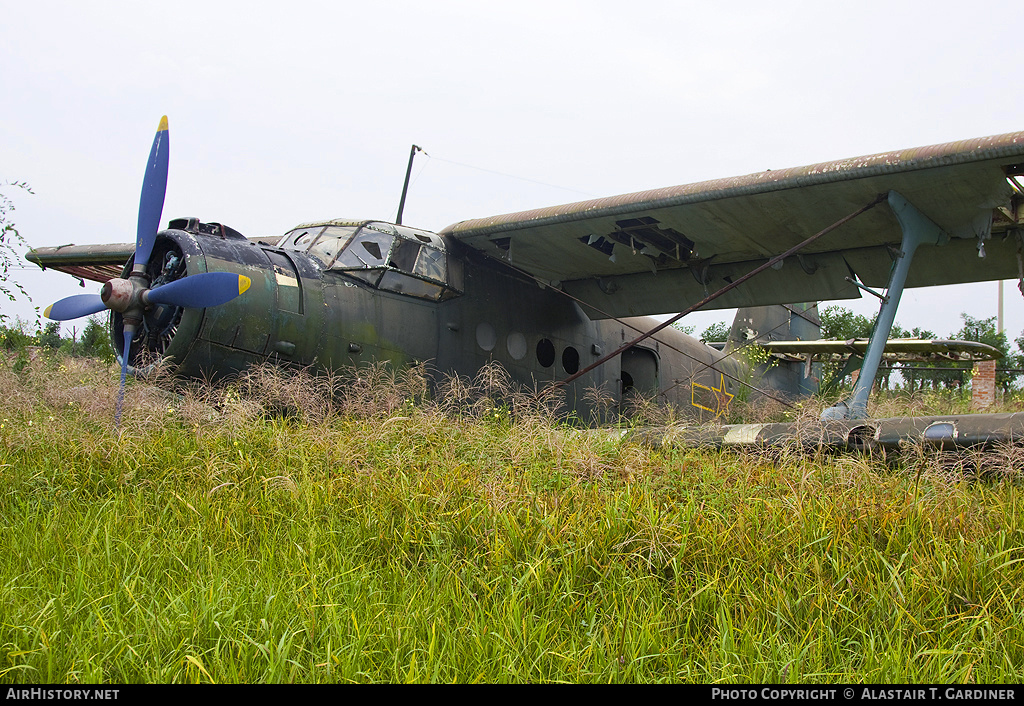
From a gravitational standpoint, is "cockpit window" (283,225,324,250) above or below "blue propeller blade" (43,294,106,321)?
above

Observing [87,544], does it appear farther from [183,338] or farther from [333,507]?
[183,338]

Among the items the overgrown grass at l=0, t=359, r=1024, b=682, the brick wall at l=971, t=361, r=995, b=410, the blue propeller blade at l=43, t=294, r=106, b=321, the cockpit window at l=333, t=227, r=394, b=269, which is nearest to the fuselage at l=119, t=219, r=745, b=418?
the cockpit window at l=333, t=227, r=394, b=269

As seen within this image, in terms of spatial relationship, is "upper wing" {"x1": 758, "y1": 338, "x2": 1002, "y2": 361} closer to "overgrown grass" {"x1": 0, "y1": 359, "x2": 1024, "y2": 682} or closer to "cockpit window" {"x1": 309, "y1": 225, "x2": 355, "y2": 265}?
"cockpit window" {"x1": 309, "y1": 225, "x2": 355, "y2": 265}

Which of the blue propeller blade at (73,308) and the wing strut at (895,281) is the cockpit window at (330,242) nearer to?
the blue propeller blade at (73,308)

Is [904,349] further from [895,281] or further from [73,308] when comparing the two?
[73,308]

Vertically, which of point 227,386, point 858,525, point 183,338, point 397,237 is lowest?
point 858,525

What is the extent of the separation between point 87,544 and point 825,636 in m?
3.36

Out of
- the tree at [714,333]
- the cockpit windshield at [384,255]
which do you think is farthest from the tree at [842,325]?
the cockpit windshield at [384,255]

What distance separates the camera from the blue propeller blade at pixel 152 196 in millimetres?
6293

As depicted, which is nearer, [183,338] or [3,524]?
[3,524]

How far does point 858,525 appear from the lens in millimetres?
3355

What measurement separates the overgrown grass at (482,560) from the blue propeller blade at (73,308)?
6.31ft

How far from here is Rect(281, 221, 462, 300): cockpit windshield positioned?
7.48 m
